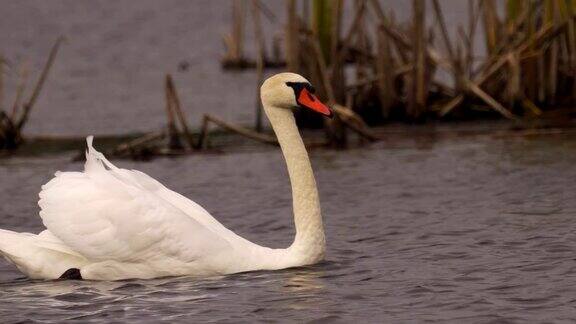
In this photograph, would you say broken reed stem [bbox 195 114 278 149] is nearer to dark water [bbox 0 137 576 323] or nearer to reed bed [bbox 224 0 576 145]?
dark water [bbox 0 137 576 323]

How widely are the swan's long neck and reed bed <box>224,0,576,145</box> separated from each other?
578cm

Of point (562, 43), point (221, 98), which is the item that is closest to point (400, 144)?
point (562, 43)

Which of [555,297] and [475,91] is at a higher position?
[475,91]

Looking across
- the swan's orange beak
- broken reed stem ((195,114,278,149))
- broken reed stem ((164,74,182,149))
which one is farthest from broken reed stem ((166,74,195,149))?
the swan's orange beak

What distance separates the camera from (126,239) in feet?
30.5

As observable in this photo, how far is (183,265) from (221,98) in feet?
42.8

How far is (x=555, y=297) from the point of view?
330 inches

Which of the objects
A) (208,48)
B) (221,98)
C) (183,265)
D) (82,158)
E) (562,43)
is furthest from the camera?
(208,48)

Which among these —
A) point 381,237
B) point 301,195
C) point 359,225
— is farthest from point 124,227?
point 359,225

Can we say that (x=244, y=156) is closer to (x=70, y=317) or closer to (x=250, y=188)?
(x=250, y=188)

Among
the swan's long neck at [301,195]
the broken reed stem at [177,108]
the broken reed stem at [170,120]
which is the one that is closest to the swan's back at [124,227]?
the swan's long neck at [301,195]

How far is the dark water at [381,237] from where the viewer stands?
8.35m

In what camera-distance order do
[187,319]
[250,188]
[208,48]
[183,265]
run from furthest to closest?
[208,48] < [250,188] < [183,265] < [187,319]

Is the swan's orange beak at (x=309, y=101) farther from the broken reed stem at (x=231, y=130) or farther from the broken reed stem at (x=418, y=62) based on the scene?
the broken reed stem at (x=418, y=62)
